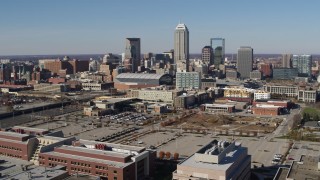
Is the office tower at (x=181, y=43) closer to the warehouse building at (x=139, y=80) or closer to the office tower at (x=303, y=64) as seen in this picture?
the office tower at (x=303, y=64)

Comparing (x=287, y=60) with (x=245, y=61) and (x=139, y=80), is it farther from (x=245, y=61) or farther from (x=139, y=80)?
(x=139, y=80)

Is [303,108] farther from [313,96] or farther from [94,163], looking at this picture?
[94,163]

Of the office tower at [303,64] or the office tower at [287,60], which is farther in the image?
the office tower at [287,60]

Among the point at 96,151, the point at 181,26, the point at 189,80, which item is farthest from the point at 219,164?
the point at 181,26

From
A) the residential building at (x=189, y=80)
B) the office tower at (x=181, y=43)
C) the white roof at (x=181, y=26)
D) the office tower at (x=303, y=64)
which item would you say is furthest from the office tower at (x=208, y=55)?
the residential building at (x=189, y=80)

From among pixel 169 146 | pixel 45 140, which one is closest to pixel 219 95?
pixel 169 146

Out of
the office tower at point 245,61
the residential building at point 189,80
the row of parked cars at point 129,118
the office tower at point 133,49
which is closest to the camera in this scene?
the row of parked cars at point 129,118
